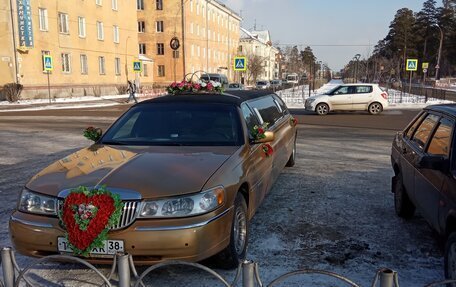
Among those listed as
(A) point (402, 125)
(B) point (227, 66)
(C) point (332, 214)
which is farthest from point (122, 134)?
(B) point (227, 66)

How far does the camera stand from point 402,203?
531 cm

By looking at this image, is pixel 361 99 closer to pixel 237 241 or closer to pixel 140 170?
pixel 237 241

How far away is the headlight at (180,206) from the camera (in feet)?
11.2

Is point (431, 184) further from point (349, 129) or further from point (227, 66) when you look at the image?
point (227, 66)

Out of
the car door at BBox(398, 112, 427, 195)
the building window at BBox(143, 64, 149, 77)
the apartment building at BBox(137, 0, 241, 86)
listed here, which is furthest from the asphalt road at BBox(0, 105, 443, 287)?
the apartment building at BBox(137, 0, 241, 86)

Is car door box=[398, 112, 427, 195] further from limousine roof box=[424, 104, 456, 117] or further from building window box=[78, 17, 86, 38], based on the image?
building window box=[78, 17, 86, 38]

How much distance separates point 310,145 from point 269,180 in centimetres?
625

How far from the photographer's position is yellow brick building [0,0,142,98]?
1225 inches

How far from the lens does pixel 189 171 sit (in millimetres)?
3768

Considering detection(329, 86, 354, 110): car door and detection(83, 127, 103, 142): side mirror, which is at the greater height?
detection(83, 127, 103, 142): side mirror

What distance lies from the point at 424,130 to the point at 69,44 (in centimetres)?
3666

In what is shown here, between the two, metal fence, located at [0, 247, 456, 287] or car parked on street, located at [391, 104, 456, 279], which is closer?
metal fence, located at [0, 247, 456, 287]

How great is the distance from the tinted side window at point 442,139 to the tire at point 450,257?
0.79 m

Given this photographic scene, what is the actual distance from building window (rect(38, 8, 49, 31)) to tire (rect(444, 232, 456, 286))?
35620mm
